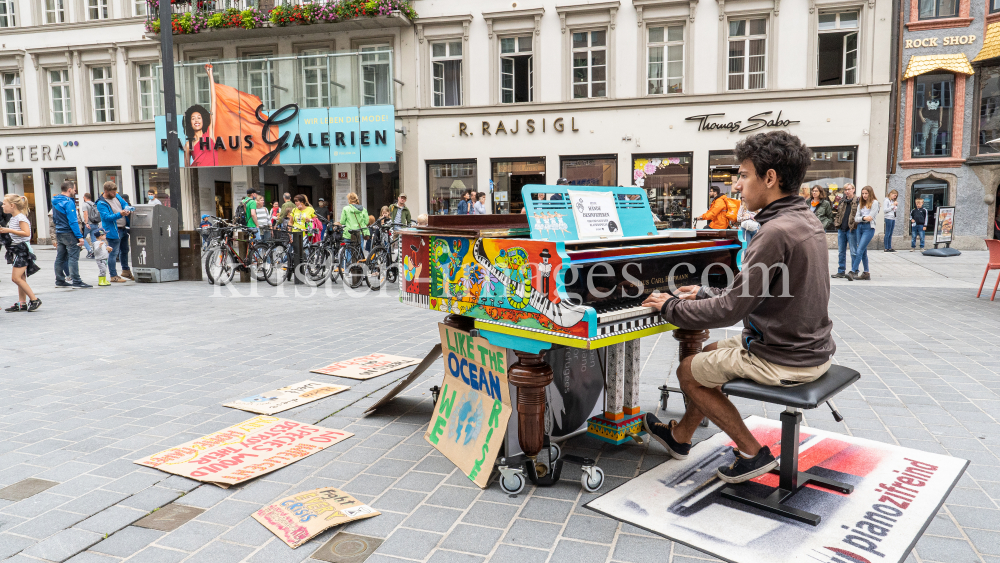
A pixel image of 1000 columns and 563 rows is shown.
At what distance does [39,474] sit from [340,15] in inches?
737

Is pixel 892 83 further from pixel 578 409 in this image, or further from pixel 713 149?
pixel 578 409

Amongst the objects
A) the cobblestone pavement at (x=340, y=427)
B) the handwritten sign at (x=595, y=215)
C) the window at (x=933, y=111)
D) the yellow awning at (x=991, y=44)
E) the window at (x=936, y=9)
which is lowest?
the cobblestone pavement at (x=340, y=427)

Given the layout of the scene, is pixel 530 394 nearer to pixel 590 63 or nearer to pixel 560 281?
pixel 560 281

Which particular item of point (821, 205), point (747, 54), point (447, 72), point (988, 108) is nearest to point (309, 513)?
point (821, 205)

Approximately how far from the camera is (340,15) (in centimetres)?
1950

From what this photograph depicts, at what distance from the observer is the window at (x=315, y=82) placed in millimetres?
19750

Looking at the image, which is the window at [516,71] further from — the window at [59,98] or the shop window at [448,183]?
the window at [59,98]

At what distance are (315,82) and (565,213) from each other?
18.6 m

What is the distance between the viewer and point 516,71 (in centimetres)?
1948

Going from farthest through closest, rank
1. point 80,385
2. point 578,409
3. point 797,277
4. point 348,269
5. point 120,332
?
point 348,269, point 120,332, point 80,385, point 578,409, point 797,277

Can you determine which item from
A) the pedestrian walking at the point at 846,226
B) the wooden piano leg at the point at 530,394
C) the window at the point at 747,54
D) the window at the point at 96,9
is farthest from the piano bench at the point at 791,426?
the window at the point at 96,9

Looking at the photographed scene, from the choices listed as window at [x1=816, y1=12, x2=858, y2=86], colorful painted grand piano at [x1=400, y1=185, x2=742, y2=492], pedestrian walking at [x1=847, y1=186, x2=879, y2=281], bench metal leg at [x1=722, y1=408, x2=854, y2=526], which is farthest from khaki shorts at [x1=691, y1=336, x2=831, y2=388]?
window at [x1=816, y1=12, x2=858, y2=86]

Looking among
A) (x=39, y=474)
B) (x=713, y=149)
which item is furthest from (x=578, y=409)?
(x=713, y=149)

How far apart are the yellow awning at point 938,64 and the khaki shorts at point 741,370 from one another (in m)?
18.3
